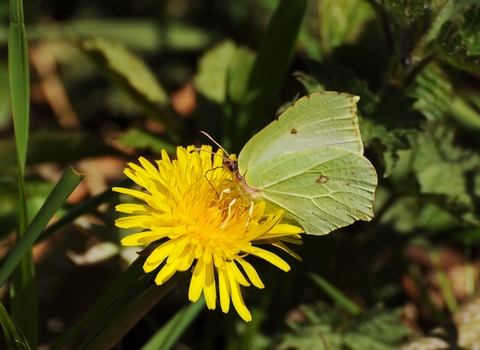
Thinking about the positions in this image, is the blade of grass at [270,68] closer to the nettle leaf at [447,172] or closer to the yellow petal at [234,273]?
the nettle leaf at [447,172]

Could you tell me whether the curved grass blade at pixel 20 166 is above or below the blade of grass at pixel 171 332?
above

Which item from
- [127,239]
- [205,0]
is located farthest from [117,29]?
[127,239]

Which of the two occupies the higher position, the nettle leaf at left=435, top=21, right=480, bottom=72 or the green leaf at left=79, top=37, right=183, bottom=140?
the nettle leaf at left=435, top=21, right=480, bottom=72

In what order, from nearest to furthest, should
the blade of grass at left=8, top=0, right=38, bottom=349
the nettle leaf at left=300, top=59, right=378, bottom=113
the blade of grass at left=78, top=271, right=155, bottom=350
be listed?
the blade of grass at left=78, top=271, right=155, bottom=350, the blade of grass at left=8, top=0, right=38, bottom=349, the nettle leaf at left=300, top=59, right=378, bottom=113

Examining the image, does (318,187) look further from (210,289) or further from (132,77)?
(132,77)

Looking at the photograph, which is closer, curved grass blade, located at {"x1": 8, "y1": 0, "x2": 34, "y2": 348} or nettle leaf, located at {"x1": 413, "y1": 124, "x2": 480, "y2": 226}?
curved grass blade, located at {"x1": 8, "y1": 0, "x2": 34, "y2": 348}

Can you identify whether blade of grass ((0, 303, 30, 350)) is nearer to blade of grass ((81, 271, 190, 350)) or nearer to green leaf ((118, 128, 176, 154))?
blade of grass ((81, 271, 190, 350))

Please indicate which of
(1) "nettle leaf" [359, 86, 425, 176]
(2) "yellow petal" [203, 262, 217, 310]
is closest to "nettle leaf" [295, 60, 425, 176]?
(1) "nettle leaf" [359, 86, 425, 176]

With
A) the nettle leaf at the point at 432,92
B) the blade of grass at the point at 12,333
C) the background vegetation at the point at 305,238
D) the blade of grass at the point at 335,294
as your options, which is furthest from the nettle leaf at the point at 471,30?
the blade of grass at the point at 12,333
